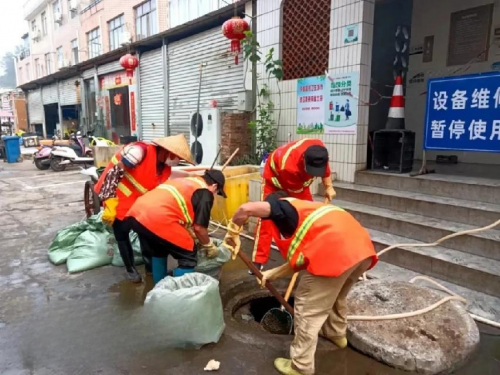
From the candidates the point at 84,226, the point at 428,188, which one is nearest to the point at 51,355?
the point at 84,226

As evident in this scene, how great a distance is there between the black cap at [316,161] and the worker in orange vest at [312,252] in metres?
0.90

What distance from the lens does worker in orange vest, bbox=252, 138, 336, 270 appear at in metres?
3.29

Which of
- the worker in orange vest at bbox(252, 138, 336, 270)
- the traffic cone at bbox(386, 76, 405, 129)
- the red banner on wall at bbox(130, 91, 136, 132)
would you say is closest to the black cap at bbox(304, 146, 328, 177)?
the worker in orange vest at bbox(252, 138, 336, 270)

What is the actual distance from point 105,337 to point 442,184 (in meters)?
4.14

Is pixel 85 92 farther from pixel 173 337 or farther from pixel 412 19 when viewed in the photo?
pixel 173 337

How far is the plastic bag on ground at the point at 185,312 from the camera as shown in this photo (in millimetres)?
2648

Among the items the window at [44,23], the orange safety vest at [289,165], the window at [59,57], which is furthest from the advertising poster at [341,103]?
the window at [44,23]

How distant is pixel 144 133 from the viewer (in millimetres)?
12750

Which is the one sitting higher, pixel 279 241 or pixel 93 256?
pixel 279 241

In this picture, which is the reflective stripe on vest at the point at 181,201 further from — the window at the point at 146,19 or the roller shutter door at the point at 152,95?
the window at the point at 146,19

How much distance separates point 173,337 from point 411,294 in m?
2.02

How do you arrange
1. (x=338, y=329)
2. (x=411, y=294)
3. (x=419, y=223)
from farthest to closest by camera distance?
(x=419, y=223)
(x=411, y=294)
(x=338, y=329)

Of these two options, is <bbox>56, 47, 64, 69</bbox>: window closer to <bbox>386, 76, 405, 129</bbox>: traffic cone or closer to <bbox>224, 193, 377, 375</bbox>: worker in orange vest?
<bbox>386, 76, 405, 129</bbox>: traffic cone

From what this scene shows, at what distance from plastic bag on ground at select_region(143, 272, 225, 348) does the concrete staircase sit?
6.41 feet
